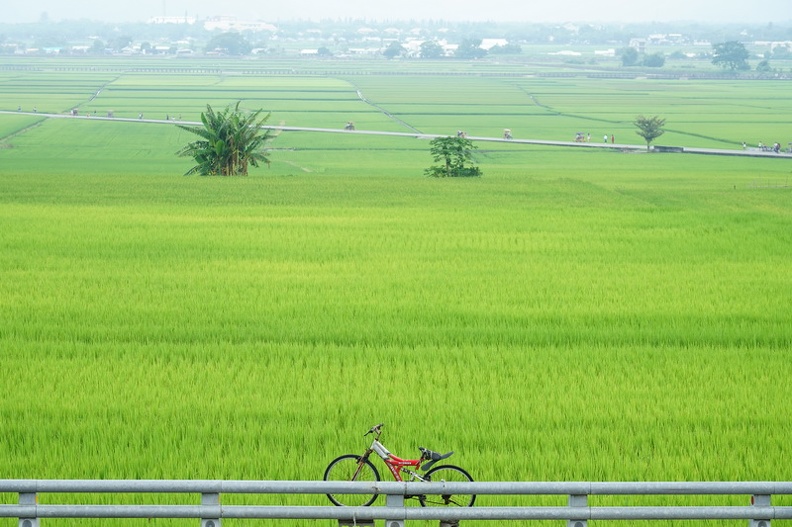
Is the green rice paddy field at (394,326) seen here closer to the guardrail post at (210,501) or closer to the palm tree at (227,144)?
the palm tree at (227,144)

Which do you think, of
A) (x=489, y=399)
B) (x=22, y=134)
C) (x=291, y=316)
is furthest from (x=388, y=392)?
(x=22, y=134)

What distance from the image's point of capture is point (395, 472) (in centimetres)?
752

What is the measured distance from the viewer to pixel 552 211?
27266 millimetres

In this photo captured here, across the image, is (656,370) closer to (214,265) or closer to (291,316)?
(291,316)

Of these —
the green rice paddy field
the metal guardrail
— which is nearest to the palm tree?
the green rice paddy field

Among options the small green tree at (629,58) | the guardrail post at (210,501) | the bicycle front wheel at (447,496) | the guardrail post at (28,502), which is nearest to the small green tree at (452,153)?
the bicycle front wheel at (447,496)

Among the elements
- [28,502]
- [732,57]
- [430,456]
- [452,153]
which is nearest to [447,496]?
[430,456]

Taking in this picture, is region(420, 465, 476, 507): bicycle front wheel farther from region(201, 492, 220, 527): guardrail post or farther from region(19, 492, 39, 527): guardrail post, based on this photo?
region(19, 492, 39, 527): guardrail post

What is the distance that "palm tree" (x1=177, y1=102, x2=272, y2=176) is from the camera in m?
34.6

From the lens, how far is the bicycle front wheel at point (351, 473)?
7.69 meters

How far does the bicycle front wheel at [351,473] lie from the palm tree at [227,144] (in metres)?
26.4

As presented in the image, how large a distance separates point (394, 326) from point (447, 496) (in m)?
6.96

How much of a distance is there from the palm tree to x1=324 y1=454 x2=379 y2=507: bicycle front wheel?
26446 millimetres

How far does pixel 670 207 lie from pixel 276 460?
21.3m
